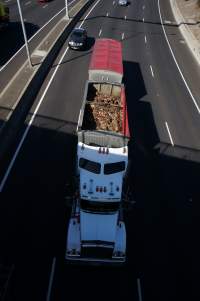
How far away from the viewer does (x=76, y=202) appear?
16.7m

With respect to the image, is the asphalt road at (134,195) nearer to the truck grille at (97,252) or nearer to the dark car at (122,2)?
the truck grille at (97,252)

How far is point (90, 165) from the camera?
53.4 ft

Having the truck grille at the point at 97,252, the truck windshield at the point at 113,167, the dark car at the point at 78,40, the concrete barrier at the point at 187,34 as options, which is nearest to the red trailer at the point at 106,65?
the dark car at the point at 78,40

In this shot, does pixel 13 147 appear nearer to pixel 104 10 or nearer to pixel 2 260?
pixel 2 260

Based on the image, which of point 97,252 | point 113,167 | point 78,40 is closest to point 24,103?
point 113,167

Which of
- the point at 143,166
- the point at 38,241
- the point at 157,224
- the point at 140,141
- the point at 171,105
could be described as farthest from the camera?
the point at 171,105

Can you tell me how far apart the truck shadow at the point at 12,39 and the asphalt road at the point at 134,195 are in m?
6.01

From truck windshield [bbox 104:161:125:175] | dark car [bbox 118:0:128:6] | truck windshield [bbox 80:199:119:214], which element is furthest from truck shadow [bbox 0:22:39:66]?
truck windshield [bbox 80:199:119:214]

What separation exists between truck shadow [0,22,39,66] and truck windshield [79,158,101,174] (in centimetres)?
2006

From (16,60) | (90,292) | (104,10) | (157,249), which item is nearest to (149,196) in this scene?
(157,249)

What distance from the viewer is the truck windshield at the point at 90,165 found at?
638 inches

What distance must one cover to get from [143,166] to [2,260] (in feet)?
34.7

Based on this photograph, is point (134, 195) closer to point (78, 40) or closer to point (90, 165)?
point (90, 165)

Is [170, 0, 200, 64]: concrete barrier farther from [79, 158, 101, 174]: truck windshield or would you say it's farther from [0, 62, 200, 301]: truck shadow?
[79, 158, 101, 174]: truck windshield
